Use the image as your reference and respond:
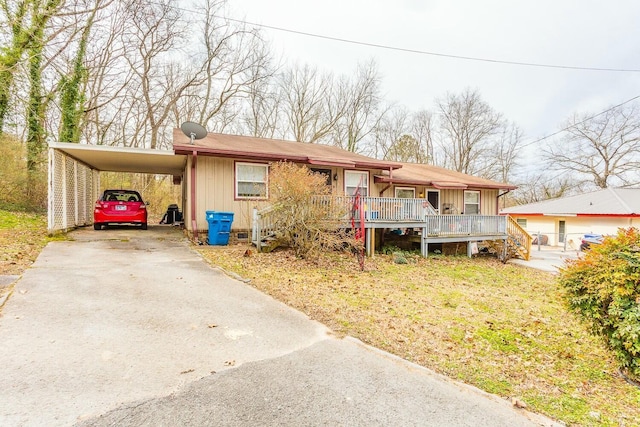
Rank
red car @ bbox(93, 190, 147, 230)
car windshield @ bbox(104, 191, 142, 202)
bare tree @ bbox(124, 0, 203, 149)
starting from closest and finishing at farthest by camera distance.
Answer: red car @ bbox(93, 190, 147, 230), car windshield @ bbox(104, 191, 142, 202), bare tree @ bbox(124, 0, 203, 149)

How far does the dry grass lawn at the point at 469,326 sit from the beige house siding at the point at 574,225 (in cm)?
1725

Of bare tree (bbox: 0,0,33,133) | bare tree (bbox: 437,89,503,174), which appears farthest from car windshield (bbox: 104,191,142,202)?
bare tree (bbox: 437,89,503,174)

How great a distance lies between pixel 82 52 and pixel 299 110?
16.0 m

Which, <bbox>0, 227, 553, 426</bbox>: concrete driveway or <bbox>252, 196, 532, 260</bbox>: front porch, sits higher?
<bbox>252, 196, 532, 260</bbox>: front porch

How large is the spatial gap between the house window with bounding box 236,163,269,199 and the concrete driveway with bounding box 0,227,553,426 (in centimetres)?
664

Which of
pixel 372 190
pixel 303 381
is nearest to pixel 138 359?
pixel 303 381

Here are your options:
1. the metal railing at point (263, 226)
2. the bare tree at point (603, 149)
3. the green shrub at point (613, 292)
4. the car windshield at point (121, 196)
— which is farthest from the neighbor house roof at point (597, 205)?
the car windshield at point (121, 196)

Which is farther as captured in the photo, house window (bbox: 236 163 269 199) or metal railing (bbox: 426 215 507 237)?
metal railing (bbox: 426 215 507 237)

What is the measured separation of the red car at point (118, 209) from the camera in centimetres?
1144

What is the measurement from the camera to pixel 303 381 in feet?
9.25

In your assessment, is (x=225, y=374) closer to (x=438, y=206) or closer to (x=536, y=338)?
(x=536, y=338)

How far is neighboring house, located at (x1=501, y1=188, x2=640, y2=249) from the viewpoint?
2065 cm

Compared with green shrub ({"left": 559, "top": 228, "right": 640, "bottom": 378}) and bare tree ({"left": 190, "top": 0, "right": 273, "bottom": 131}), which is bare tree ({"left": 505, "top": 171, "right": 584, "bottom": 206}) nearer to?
A: bare tree ({"left": 190, "top": 0, "right": 273, "bottom": 131})

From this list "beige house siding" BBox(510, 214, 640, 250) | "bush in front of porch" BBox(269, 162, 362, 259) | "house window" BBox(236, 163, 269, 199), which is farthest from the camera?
"beige house siding" BBox(510, 214, 640, 250)
